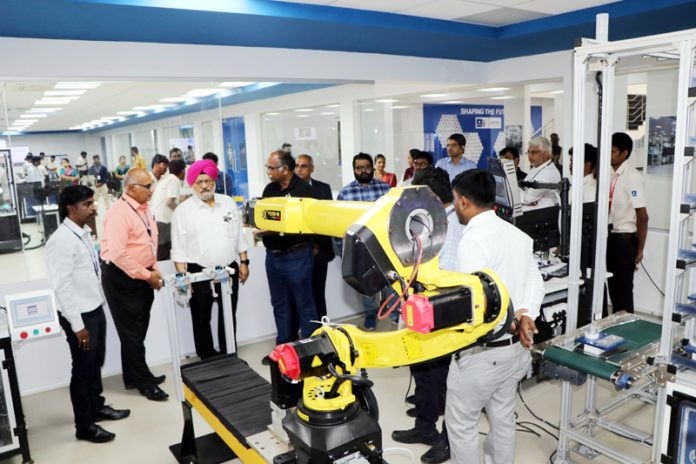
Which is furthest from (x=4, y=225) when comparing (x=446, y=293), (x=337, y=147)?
(x=446, y=293)

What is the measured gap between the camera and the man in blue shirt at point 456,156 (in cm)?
568

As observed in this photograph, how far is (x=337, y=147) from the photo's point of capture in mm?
5715

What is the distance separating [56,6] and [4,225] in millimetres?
1670

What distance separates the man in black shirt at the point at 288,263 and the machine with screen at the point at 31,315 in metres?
1.52

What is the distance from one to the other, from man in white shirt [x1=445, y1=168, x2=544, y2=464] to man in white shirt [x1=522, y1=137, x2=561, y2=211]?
2.48 m

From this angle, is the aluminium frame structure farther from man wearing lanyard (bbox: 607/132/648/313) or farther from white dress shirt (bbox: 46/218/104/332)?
white dress shirt (bbox: 46/218/104/332)

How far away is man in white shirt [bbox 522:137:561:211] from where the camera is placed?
4969 millimetres

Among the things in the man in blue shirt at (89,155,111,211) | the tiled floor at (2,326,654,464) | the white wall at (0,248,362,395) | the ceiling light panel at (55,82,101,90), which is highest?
the ceiling light panel at (55,82,101,90)

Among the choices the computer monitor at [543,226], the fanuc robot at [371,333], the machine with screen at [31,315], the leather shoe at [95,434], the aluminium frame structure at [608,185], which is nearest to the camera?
the fanuc robot at [371,333]

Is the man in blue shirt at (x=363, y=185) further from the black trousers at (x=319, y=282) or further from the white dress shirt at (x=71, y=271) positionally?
the white dress shirt at (x=71, y=271)

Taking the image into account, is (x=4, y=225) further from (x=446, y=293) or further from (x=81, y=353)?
(x=446, y=293)

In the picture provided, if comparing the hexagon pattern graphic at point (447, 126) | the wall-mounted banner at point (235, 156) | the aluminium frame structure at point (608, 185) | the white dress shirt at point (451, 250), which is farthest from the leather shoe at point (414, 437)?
the hexagon pattern graphic at point (447, 126)

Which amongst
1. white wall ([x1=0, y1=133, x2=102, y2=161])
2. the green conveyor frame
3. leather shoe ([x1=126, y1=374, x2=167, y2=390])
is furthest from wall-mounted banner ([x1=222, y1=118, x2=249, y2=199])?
the green conveyor frame

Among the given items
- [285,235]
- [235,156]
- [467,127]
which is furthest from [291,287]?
[467,127]
